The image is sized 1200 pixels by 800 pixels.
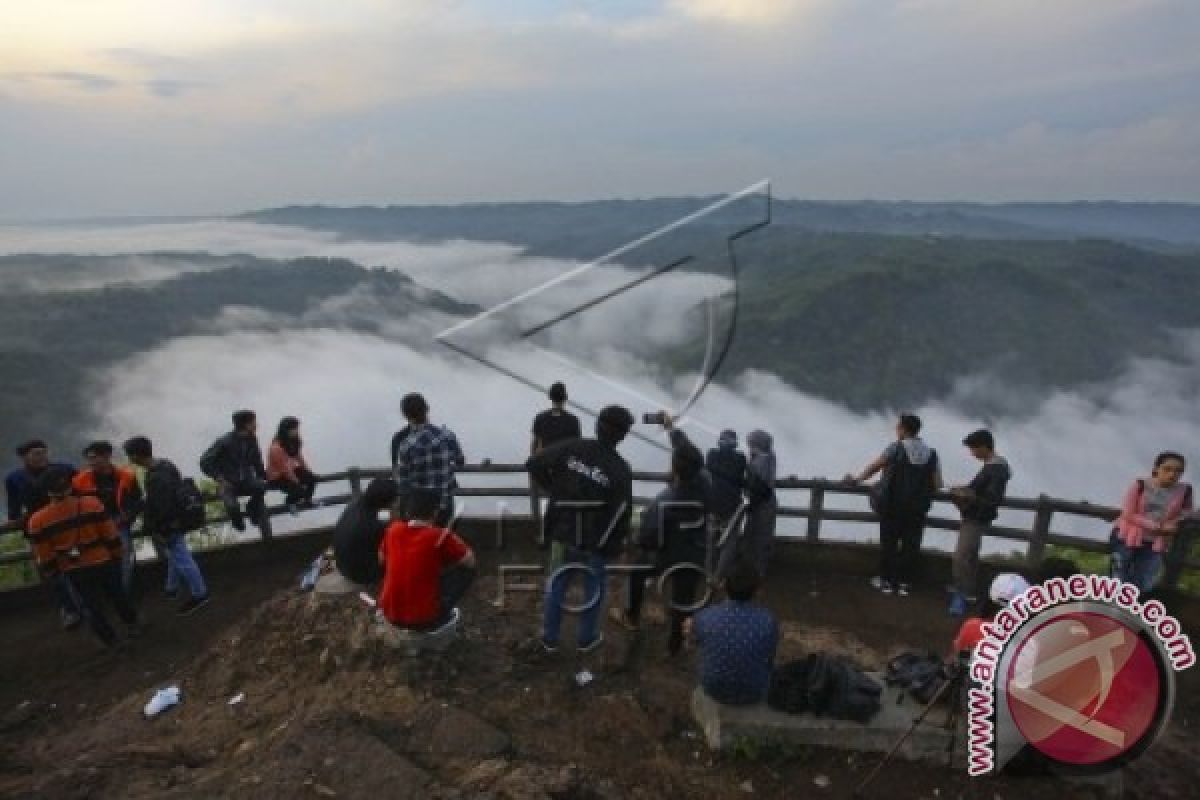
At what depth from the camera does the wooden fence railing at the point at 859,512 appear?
796 cm

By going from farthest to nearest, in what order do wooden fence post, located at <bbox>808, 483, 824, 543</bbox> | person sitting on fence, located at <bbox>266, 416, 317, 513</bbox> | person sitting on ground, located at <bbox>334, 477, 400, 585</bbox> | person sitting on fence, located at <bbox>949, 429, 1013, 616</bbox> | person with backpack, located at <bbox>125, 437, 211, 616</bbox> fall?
1. person sitting on fence, located at <bbox>266, 416, 317, 513</bbox>
2. wooden fence post, located at <bbox>808, 483, 824, 543</bbox>
3. person with backpack, located at <bbox>125, 437, 211, 616</bbox>
4. person sitting on fence, located at <bbox>949, 429, 1013, 616</bbox>
5. person sitting on ground, located at <bbox>334, 477, 400, 585</bbox>

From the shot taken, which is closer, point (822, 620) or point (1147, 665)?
point (1147, 665)

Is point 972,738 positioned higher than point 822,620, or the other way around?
point 972,738

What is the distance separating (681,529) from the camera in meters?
6.56

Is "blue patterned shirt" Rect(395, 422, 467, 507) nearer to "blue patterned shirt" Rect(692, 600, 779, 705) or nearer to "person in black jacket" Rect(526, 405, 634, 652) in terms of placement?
"person in black jacket" Rect(526, 405, 634, 652)

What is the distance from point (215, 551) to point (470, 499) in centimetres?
330

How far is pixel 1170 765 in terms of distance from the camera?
5527 mm

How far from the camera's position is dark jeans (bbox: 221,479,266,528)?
29.7 ft

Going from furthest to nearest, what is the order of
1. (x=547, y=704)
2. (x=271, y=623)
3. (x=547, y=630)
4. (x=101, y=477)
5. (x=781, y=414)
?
(x=781, y=414)
(x=101, y=477)
(x=271, y=623)
(x=547, y=630)
(x=547, y=704)

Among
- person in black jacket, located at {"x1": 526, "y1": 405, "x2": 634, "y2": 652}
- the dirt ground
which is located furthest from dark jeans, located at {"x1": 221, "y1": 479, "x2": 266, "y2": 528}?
person in black jacket, located at {"x1": 526, "y1": 405, "x2": 634, "y2": 652}

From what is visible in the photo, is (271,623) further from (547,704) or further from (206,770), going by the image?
(547,704)

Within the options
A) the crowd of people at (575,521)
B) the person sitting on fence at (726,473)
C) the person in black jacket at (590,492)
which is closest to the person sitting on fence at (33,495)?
the crowd of people at (575,521)

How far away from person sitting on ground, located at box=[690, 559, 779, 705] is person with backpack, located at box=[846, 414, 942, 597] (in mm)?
3261

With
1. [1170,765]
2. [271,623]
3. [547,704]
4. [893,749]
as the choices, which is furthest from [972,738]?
[271,623]
